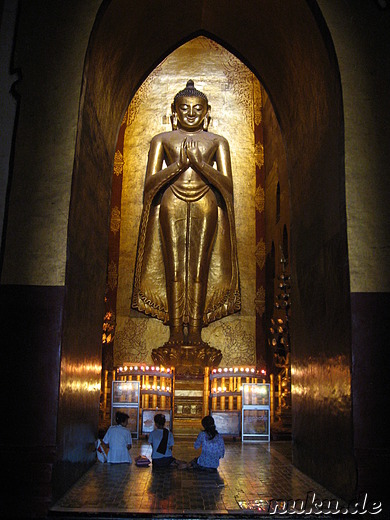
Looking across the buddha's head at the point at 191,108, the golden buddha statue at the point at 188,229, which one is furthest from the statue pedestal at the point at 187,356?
the buddha's head at the point at 191,108

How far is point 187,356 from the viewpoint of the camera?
8.85 m

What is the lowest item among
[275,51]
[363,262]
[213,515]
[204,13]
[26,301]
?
[213,515]

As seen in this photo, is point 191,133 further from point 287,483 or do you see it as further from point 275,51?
point 287,483

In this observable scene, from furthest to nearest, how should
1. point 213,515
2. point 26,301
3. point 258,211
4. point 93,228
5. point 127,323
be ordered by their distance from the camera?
point 258,211 < point 127,323 < point 93,228 < point 26,301 < point 213,515

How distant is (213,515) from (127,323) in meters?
6.30

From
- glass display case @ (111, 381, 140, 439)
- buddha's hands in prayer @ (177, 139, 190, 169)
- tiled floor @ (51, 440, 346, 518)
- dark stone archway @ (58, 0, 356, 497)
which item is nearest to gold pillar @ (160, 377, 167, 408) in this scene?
glass display case @ (111, 381, 140, 439)

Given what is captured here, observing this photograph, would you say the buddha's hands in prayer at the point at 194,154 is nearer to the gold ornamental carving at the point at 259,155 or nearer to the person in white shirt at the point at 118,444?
the gold ornamental carving at the point at 259,155

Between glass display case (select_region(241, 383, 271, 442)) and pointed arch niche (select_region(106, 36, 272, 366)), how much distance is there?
240 cm

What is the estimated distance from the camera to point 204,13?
6672mm

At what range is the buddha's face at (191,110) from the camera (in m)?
9.92

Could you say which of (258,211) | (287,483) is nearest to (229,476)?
(287,483)
